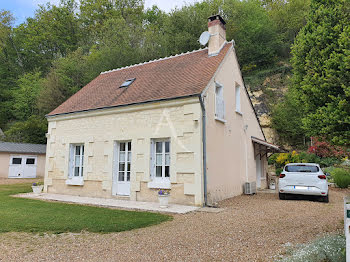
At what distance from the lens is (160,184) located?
8.88m

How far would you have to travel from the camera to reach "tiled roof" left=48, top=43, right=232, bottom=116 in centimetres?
961

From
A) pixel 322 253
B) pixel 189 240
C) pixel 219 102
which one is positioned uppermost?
pixel 219 102

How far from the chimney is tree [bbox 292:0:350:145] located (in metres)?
5.12

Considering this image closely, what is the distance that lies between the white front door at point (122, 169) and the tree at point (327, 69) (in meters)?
6.40

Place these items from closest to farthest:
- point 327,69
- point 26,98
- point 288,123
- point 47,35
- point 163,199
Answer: point 327,69
point 163,199
point 288,123
point 26,98
point 47,35

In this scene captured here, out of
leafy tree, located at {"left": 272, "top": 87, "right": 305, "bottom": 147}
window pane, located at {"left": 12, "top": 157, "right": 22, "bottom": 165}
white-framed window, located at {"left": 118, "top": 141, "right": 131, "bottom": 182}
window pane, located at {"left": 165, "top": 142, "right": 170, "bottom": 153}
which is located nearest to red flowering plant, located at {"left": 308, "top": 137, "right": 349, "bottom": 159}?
leafy tree, located at {"left": 272, "top": 87, "right": 305, "bottom": 147}

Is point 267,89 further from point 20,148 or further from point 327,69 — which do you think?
point 20,148

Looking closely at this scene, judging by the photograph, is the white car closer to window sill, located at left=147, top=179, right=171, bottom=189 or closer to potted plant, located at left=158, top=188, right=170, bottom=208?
window sill, located at left=147, top=179, right=171, bottom=189

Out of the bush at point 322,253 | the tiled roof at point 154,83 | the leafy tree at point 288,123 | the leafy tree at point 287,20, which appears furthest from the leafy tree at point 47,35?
the bush at point 322,253

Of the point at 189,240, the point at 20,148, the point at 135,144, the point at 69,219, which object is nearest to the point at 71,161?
the point at 135,144

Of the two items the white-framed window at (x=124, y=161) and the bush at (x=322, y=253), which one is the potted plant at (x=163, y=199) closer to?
the white-framed window at (x=124, y=161)

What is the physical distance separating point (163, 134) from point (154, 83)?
291cm

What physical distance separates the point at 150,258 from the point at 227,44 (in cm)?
1035

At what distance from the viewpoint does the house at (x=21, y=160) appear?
2058 centimetres
